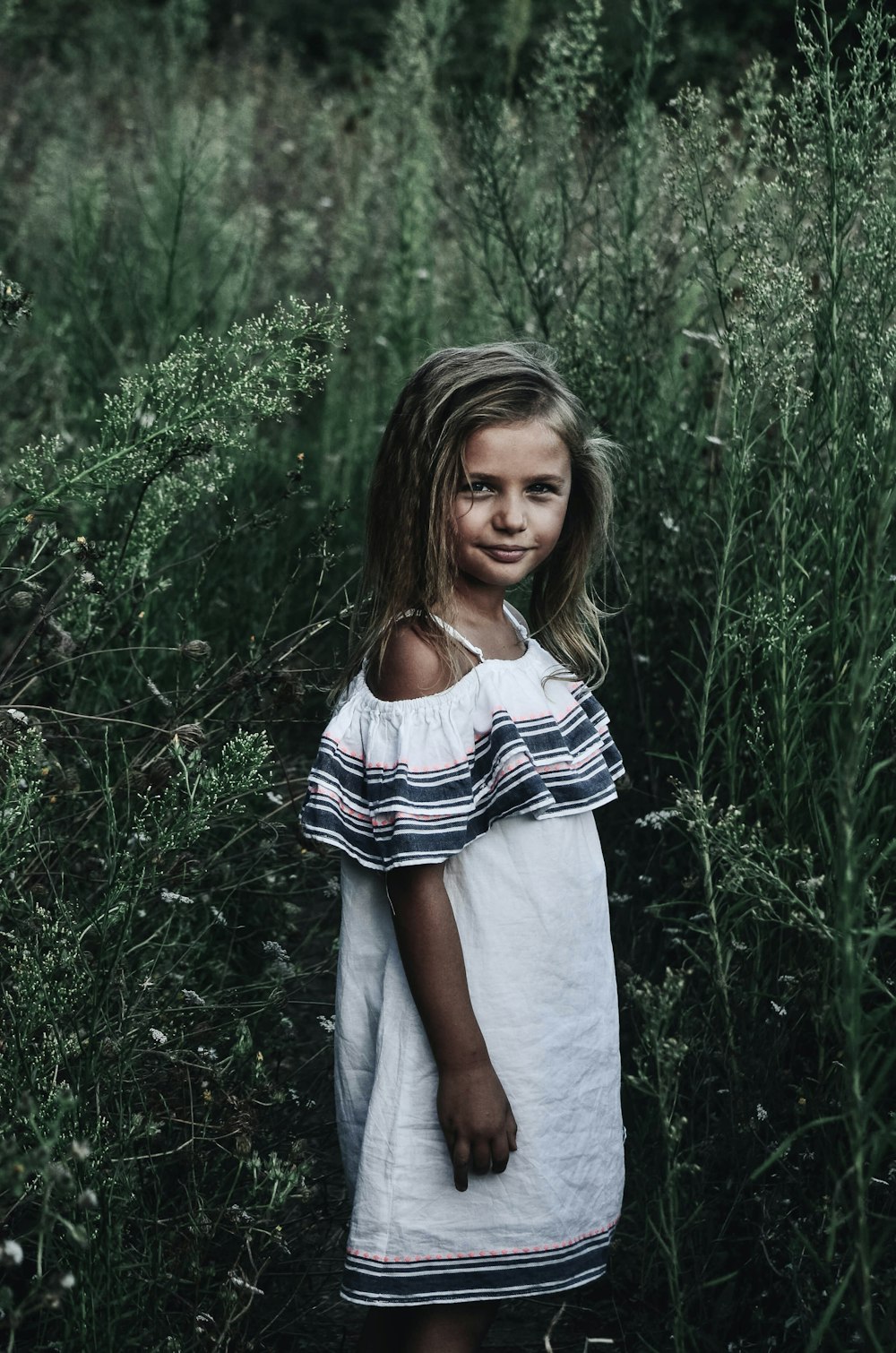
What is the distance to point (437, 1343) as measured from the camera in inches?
64.7

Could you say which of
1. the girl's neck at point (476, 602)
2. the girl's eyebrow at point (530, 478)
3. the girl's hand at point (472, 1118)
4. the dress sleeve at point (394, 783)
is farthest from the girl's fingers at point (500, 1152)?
the girl's eyebrow at point (530, 478)

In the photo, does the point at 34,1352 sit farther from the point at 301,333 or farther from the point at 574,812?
the point at 301,333

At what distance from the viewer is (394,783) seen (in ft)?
5.39

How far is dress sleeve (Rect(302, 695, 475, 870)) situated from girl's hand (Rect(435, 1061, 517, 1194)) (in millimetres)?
258

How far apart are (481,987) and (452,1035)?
0.29 ft

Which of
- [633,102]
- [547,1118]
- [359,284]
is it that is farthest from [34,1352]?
[359,284]

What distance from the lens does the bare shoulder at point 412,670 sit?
1.71 meters

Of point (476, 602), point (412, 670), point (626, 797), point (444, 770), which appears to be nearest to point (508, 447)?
point (476, 602)

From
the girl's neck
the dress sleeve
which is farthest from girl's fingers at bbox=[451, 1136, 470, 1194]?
the girl's neck

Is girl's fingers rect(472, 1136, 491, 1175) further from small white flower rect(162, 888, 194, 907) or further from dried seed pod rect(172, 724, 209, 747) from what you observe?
dried seed pod rect(172, 724, 209, 747)

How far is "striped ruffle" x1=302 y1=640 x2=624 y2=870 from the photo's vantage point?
163 cm

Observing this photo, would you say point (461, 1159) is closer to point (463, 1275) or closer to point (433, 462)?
point (463, 1275)

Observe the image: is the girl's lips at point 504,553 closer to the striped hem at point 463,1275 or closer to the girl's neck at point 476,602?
the girl's neck at point 476,602

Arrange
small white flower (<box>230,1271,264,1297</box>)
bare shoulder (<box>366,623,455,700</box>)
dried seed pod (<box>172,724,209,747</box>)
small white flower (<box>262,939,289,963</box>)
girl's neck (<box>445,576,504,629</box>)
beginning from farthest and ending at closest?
small white flower (<box>262,939,289,963</box>)
dried seed pod (<box>172,724,209,747</box>)
girl's neck (<box>445,576,504,629</box>)
bare shoulder (<box>366,623,455,700</box>)
small white flower (<box>230,1271,264,1297</box>)
